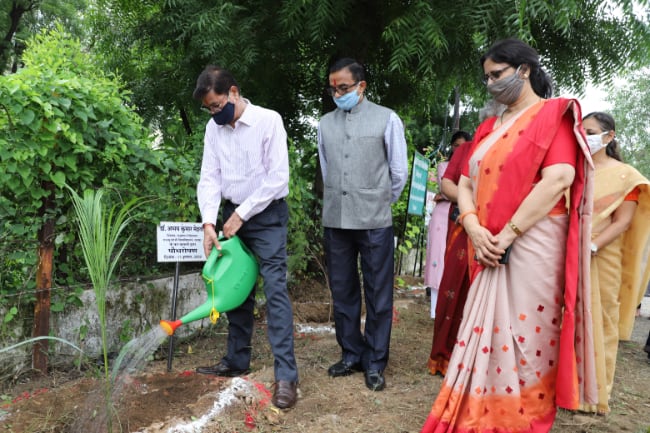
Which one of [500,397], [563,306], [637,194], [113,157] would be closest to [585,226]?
[563,306]

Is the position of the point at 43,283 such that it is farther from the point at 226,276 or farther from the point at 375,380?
the point at 375,380

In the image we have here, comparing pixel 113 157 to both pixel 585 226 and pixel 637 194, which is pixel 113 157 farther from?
pixel 637 194

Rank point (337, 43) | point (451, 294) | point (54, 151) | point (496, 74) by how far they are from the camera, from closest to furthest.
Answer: point (496, 74) < point (54, 151) < point (451, 294) < point (337, 43)

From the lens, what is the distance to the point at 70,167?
299 centimetres

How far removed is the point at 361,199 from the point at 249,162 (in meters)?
0.71

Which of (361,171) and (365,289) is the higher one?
(361,171)

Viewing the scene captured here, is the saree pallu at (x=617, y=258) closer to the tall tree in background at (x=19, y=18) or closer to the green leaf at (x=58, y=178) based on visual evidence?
the green leaf at (x=58, y=178)

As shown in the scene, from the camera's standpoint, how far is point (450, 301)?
3.69 meters

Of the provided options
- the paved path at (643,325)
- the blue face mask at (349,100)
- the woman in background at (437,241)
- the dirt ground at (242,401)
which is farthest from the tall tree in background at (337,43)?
the paved path at (643,325)

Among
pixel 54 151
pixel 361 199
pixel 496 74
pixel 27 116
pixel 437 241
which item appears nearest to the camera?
pixel 496 74

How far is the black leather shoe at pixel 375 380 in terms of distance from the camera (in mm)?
3224

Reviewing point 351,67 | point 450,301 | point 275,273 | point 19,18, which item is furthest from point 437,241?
point 19,18

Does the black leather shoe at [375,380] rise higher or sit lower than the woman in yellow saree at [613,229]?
lower

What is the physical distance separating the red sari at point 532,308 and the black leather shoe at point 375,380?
2.73ft
